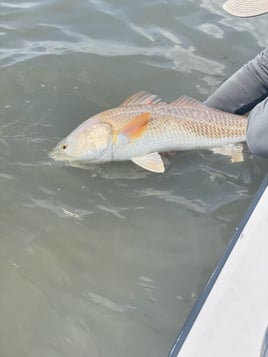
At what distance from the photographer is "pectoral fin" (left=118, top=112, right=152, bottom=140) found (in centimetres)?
341

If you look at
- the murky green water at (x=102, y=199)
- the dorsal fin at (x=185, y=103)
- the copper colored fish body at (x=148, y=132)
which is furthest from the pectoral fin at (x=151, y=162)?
the dorsal fin at (x=185, y=103)

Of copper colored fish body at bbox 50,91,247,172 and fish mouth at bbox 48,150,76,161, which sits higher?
copper colored fish body at bbox 50,91,247,172

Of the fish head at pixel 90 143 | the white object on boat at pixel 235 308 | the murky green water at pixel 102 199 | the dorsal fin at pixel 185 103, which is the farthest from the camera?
the dorsal fin at pixel 185 103

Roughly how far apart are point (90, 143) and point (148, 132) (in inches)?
13.2

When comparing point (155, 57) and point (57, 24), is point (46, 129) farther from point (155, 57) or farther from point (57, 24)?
point (57, 24)

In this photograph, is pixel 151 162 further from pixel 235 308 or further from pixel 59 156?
pixel 235 308

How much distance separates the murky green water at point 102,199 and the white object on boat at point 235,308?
62cm

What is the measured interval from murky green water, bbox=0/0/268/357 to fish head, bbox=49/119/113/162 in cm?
13

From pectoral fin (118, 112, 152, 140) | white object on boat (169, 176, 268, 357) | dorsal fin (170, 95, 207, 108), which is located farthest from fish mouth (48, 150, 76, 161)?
white object on boat (169, 176, 268, 357)

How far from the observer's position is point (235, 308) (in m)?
2.03

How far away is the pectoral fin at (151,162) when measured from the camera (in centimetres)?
341

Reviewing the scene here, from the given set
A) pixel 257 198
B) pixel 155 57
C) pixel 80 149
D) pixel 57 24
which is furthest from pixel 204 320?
pixel 57 24

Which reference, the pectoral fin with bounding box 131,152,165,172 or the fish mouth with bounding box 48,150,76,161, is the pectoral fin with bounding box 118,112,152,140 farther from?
the fish mouth with bounding box 48,150,76,161

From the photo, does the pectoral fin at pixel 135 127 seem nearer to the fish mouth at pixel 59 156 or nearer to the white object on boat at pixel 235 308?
the fish mouth at pixel 59 156
